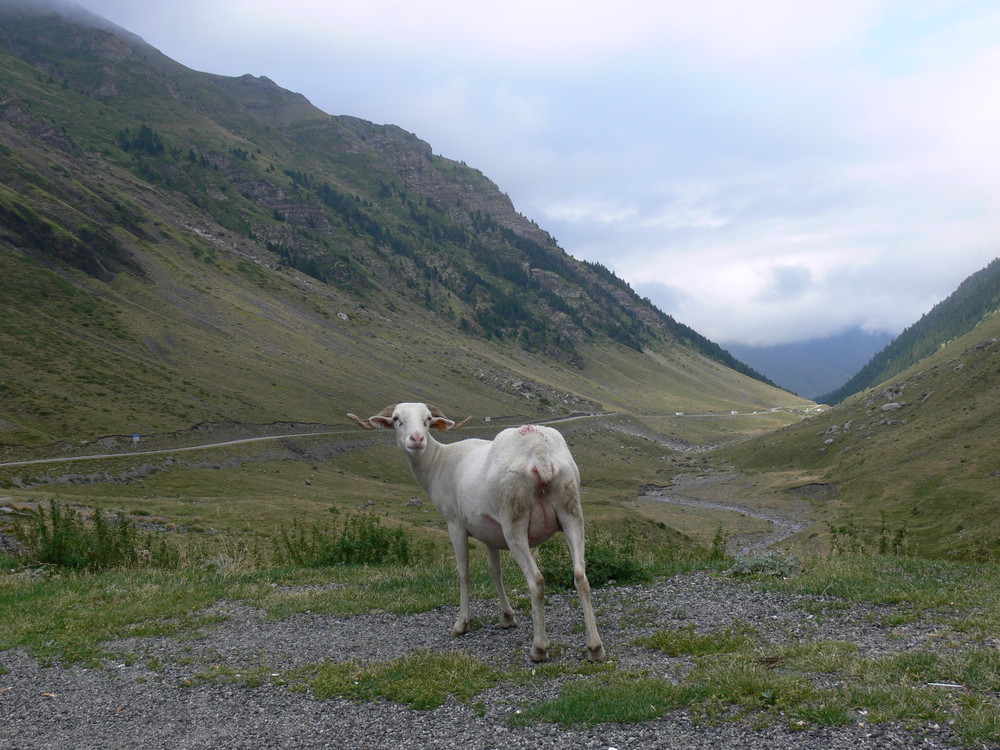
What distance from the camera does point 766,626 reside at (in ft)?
32.9

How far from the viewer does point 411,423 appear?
460 inches

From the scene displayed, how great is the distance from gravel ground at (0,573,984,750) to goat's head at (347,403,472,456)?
137 inches

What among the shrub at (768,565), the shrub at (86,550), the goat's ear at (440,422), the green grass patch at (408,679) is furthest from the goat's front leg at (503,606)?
the shrub at (86,550)

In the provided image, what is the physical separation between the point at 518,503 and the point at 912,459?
9543cm

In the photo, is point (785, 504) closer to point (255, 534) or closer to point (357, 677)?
point (255, 534)

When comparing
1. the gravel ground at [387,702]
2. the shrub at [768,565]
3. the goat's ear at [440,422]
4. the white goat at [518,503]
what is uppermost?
the goat's ear at [440,422]

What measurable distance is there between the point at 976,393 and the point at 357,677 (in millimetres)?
116926

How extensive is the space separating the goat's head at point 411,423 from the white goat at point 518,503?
2 cm

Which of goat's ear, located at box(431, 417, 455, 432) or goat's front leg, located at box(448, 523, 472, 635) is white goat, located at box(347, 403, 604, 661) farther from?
goat's ear, located at box(431, 417, 455, 432)

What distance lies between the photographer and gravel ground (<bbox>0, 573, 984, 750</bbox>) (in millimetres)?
6766

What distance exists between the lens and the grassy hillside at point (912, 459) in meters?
52.3

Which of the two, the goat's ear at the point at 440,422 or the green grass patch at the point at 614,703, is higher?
the goat's ear at the point at 440,422

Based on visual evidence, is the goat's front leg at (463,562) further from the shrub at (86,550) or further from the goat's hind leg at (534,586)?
the shrub at (86,550)

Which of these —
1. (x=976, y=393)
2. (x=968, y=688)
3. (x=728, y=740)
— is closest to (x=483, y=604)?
(x=728, y=740)
